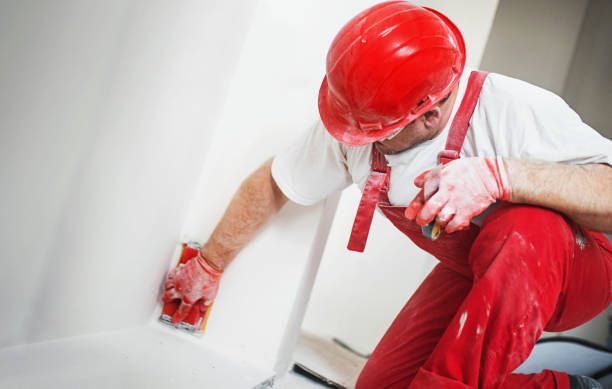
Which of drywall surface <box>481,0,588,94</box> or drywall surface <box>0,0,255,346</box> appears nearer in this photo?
drywall surface <box>0,0,255,346</box>

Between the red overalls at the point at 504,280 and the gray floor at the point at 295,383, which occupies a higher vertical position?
the red overalls at the point at 504,280

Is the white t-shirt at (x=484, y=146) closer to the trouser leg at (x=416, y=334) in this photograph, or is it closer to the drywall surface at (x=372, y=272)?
the trouser leg at (x=416, y=334)

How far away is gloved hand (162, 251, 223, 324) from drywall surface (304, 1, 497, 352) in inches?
48.5

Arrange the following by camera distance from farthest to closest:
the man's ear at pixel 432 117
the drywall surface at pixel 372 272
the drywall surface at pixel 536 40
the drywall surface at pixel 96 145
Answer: the drywall surface at pixel 536 40, the drywall surface at pixel 372 272, the man's ear at pixel 432 117, the drywall surface at pixel 96 145

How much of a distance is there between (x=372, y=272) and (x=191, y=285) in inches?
52.3

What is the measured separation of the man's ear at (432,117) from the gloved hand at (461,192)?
0.19m

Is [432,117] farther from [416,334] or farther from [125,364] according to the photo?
[125,364]

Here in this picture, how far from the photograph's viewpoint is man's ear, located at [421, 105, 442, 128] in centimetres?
127

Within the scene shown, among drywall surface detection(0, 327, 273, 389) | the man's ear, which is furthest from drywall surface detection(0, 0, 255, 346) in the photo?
the man's ear

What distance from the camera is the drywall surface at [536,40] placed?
388 cm

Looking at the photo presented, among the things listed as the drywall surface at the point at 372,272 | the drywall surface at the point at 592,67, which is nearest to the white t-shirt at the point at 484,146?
the drywall surface at the point at 372,272

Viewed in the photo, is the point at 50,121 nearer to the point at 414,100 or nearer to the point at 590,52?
the point at 414,100

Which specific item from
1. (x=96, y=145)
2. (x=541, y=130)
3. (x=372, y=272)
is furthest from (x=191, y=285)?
(x=372, y=272)

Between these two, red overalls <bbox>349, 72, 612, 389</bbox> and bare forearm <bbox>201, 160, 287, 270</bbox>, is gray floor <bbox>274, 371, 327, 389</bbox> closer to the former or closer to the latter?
bare forearm <bbox>201, 160, 287, 270</bbox>
